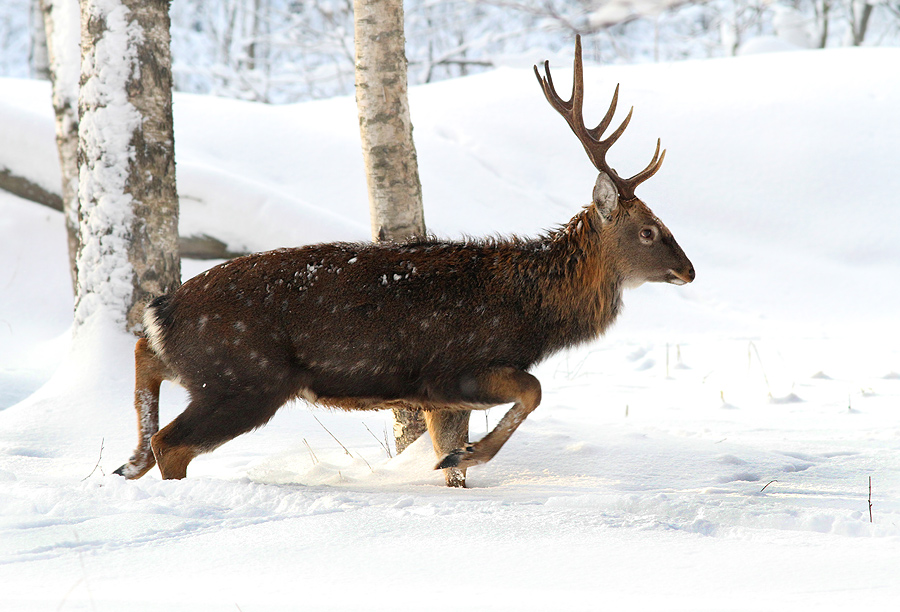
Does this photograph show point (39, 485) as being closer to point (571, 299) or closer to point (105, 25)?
point (571, 299)

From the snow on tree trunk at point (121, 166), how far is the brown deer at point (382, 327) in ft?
4.74

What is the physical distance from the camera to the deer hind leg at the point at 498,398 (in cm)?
405

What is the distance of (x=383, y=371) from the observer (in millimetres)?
4012

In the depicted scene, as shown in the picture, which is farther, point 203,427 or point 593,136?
point 593,136

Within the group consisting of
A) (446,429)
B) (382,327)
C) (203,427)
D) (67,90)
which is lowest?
(446,429)

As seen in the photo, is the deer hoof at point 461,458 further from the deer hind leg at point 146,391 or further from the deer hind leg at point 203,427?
the deer hind leg at point 146,391

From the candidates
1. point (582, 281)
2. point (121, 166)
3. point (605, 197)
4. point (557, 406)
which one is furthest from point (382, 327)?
point (557, 406)

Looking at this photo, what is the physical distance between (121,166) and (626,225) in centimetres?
310

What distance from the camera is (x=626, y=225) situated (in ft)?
14.9

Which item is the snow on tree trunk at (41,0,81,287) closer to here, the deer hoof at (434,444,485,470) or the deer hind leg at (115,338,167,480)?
the deer hind leg at (115,338,167,480)

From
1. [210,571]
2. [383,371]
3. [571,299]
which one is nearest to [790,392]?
[571,299]

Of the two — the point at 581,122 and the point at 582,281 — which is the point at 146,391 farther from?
the point at 581,122

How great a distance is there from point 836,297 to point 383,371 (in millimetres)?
7816

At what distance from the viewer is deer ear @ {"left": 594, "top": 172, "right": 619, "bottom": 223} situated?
175 inches
